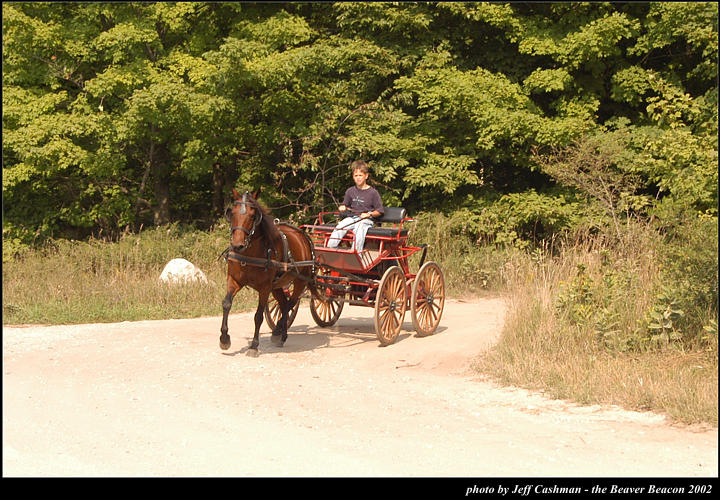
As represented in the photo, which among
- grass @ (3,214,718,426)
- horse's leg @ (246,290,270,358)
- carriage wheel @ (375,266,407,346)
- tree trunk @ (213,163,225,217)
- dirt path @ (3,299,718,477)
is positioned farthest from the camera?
tree trunk @ (213,163,225,217)

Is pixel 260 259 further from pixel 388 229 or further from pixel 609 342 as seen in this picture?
pixel 609 342

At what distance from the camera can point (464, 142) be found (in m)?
20.8

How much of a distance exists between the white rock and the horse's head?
6296 millimetres

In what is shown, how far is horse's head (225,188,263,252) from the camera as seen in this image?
9.95 metres

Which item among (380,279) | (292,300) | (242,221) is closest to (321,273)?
(292,300)

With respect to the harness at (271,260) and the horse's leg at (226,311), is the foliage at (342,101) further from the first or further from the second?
the horse's leg at (226,311)

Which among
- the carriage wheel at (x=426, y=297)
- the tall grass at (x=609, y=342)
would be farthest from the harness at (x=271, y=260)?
the tall grass at (x=609, y=342)

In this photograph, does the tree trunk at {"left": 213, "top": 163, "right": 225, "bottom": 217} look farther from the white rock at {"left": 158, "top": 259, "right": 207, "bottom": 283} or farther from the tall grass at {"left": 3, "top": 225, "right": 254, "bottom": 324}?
the white rock at {"left": 158, "top": 259, "right": 207, "bottom": 283}

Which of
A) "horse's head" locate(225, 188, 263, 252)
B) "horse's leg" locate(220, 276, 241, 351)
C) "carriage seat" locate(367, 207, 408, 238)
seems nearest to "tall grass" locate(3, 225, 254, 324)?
"horse's leg" locate(220, 276, 241, 351)

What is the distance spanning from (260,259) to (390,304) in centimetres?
201

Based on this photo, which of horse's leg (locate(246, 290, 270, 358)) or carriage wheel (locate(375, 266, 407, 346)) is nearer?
horse's leg (locate(246, 290, 270, 358))

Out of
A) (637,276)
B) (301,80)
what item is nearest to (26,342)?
(637,276)

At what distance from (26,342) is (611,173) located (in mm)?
12739

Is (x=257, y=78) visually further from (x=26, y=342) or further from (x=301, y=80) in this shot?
(x=26, y=342)
